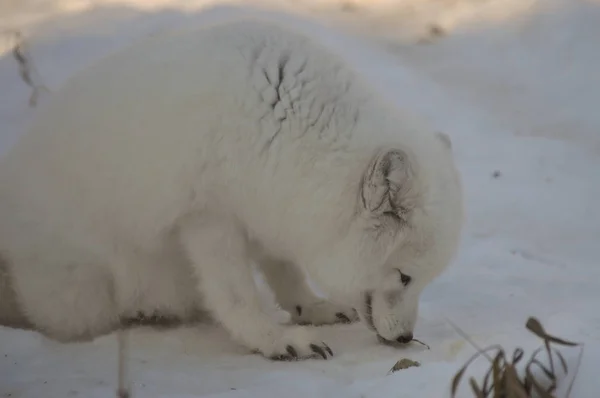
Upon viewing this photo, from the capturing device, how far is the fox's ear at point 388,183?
9.37 ft

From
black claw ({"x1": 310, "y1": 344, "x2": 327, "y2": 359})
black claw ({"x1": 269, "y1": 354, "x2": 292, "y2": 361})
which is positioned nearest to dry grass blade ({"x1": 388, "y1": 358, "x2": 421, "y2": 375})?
black claw ({"x1": 310, "y1": 344, "x2": 327, "y2": 359})

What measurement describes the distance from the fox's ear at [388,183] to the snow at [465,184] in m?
0.59

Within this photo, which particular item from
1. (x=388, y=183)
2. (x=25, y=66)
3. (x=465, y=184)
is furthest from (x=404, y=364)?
(x=25, y=66)

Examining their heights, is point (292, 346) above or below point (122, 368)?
below

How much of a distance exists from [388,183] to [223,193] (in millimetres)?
Answer: 666

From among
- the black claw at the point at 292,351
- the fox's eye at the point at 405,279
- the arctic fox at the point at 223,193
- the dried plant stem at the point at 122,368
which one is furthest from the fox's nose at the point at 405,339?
the dried plant stem at the point at 122,368

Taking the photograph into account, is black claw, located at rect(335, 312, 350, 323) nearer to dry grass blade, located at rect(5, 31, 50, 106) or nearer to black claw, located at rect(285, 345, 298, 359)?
black claw, located at rect(285, 345, 298, 359)

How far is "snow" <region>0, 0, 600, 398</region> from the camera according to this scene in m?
2.65

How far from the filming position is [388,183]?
2924 millimetres

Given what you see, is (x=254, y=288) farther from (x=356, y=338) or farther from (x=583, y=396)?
(x=583, y=396)

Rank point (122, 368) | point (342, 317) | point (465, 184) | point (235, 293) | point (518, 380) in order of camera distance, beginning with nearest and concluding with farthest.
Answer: point (518, 380), point (122, 368), point (235, 293), point (342, 317), point (465, 184)

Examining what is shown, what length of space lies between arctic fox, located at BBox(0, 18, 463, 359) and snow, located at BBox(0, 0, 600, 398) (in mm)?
235

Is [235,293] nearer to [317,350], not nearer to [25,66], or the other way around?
[317,350]

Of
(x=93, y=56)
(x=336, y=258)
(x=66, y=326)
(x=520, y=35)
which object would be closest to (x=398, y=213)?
(x=336, y=258)
